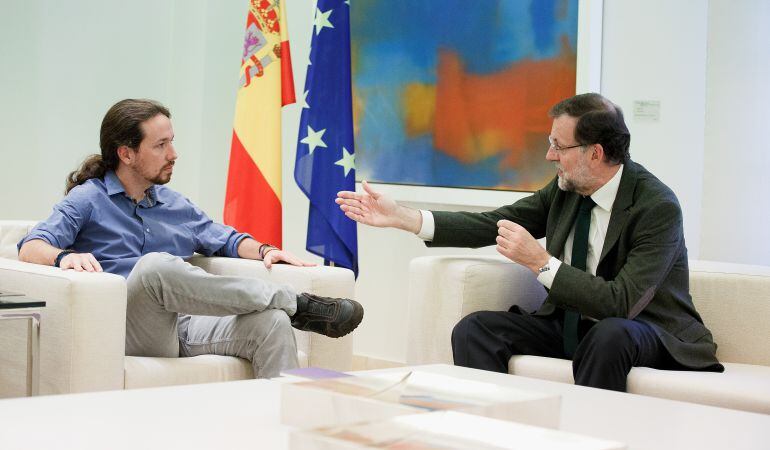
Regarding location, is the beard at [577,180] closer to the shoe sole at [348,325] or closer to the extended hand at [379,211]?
the extended hand at [379,211]

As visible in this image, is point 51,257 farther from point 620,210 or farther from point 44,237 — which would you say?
point 620,210

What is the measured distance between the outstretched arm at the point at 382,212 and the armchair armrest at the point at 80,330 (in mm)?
856

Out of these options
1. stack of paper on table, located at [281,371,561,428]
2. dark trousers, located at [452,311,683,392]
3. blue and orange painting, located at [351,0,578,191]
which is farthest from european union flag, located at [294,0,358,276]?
stack of paper on table, located at [281,371,561,428]

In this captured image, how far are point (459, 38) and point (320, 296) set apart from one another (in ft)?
6.26

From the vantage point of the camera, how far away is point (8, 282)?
2.66 m

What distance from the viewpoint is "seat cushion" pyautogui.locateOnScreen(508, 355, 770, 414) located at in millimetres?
2385

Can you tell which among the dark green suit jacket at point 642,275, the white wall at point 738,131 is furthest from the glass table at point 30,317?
the white wall at point 738,131

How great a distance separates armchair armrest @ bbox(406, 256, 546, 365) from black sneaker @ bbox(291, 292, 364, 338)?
0.77 ft

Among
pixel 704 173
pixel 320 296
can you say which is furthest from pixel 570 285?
pixel 704 173

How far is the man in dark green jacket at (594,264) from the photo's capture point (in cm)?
267

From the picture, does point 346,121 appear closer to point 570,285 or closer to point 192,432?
point 570,285

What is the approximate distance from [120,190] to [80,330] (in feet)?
2.43

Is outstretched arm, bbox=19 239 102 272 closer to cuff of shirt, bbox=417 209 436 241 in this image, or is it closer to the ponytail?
the ponytail

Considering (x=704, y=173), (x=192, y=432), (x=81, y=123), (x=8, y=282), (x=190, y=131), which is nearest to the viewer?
(x=192, y=432)
